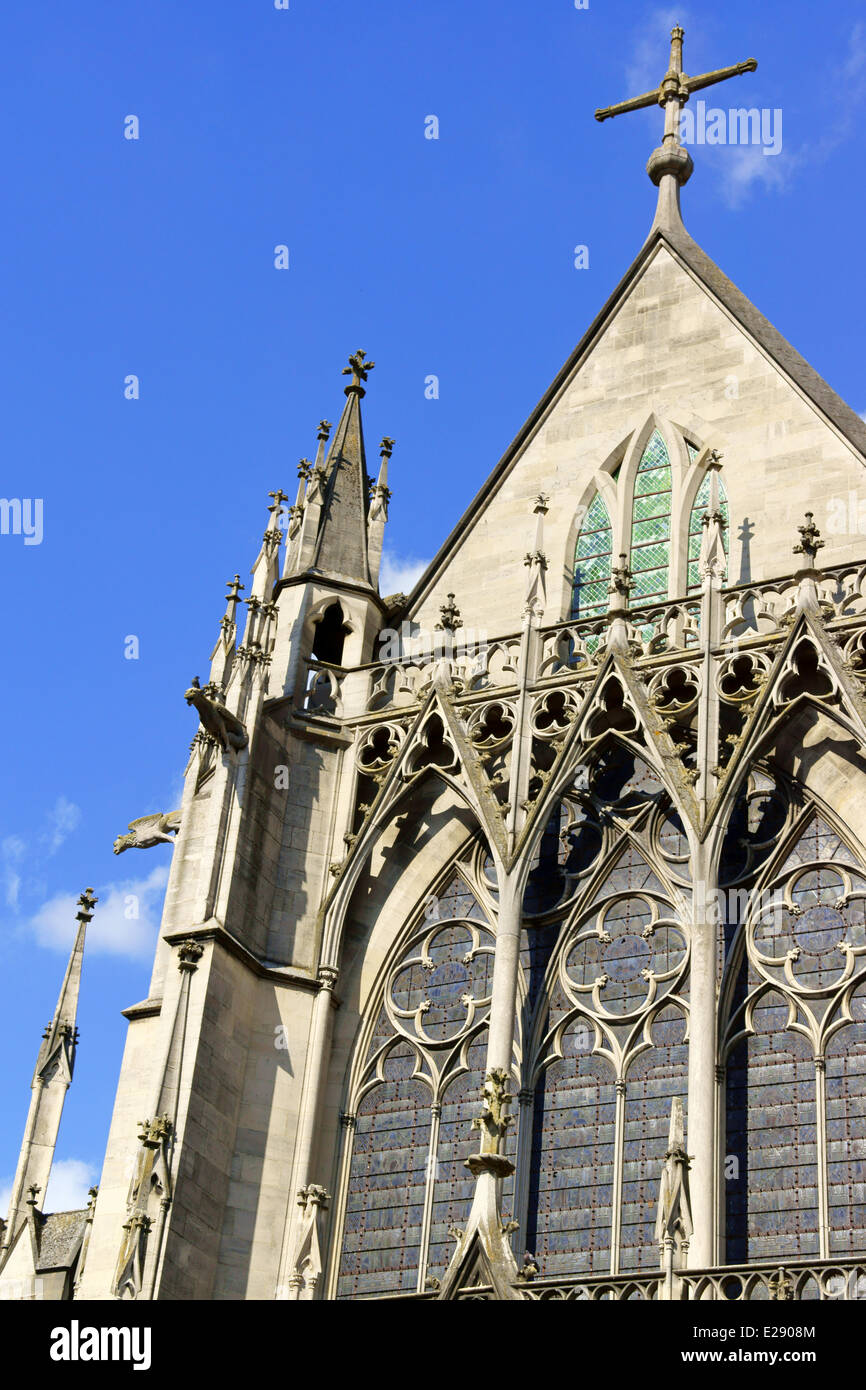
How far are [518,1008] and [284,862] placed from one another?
9.17 feet

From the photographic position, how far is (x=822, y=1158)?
54.9ft

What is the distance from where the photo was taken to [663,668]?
754 inches

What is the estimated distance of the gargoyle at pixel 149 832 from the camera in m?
20.8

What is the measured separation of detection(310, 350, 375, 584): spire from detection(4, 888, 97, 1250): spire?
16.5 feet

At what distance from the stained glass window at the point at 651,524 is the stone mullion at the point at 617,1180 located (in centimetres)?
544

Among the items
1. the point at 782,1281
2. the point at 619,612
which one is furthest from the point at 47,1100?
the point at 782,1281

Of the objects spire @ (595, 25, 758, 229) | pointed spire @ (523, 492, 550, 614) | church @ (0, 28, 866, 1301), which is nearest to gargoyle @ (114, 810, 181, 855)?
church @ (0, 28, 866, 1301)

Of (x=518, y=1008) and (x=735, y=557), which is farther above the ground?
(x=735, y=557)

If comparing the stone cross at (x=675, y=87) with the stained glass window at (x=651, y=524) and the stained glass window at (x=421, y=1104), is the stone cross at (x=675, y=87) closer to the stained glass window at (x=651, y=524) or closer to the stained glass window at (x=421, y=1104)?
the stained glass window at (x=651, y=524)

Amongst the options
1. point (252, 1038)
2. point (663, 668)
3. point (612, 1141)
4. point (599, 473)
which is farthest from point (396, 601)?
point (612, 1141)

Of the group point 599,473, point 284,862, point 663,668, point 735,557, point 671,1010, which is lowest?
point 671,1010

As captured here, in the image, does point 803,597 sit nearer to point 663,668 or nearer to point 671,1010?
point 663,668

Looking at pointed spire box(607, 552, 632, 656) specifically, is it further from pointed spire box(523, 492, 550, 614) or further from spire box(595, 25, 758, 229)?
spire box(595, 25, 758, 229)

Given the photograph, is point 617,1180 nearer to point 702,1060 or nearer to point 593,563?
point 702,1060
